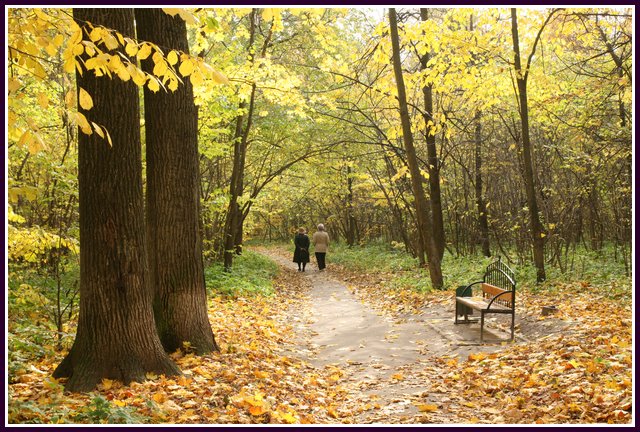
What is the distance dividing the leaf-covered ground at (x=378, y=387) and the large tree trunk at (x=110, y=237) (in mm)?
289

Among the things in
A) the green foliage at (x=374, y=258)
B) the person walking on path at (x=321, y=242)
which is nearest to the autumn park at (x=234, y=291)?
the green foliage at (x=374, y=258)

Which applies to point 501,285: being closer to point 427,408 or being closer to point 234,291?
point 427,408

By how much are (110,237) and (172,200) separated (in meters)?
1.69

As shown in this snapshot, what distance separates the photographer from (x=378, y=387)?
652 centimetres

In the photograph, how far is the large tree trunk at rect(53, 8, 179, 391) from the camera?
5.36m

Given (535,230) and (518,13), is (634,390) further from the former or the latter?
(518,13)

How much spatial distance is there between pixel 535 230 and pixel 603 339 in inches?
230

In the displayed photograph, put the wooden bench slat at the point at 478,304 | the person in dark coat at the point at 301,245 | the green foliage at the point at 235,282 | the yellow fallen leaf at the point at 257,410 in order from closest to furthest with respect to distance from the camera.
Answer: the yellow fallen leaf at the point at 257,410 < the wooden bench slat at the point at 478,304 < the green foliage at the point at 235,282 < the person in dark coat at the point at 301,245

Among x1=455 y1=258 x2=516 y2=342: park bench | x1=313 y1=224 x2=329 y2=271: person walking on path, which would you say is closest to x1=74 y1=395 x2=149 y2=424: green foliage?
x1=455 y1=258 x2=516 y2=342: park bench

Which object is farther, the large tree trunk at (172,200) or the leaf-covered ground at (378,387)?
the large tree trunk at (172,200)

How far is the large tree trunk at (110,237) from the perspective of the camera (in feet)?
17.6

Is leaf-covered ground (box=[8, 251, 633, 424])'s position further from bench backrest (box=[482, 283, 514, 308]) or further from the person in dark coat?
the person in dark coat

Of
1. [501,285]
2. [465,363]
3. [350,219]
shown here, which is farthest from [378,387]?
[350,219]

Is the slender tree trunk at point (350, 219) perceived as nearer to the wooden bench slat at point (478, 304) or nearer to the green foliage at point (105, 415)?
the wooden bench slat at point (478, 304)
